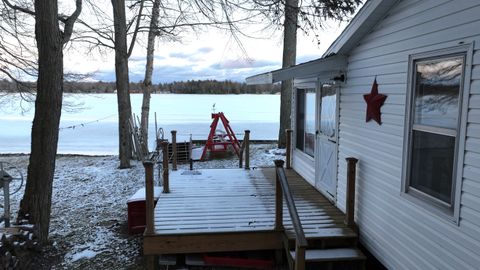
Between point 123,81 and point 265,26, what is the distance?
4.87 metres

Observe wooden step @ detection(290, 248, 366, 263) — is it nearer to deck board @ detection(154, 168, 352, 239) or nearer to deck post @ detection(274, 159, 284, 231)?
deck board @ detection(154, 168, 352, 239)

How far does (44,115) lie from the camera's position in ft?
17.9

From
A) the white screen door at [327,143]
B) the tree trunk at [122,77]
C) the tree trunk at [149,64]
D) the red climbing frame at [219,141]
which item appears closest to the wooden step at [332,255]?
the white screen door at [327,143]

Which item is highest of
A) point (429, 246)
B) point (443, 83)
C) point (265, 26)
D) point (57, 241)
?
point (265, 26)

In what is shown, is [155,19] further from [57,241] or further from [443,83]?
[443,83]

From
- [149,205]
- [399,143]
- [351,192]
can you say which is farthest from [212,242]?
[399,143]

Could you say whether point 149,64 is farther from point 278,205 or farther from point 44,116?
point 278,205

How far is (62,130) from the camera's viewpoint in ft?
68.3

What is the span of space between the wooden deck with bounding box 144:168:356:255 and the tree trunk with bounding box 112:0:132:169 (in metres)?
4.66

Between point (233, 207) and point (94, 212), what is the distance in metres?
3.18

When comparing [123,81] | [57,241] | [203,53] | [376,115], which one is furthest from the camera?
[203,53]

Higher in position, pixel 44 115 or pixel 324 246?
pixel 44 115

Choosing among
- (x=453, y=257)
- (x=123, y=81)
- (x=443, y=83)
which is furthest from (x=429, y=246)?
(x=123, y=81)

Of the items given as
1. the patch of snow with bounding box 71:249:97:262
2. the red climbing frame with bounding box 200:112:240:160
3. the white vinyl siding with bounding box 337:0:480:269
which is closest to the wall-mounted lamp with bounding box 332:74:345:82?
the white vinyl siding with bounding box 337:0:480:269
